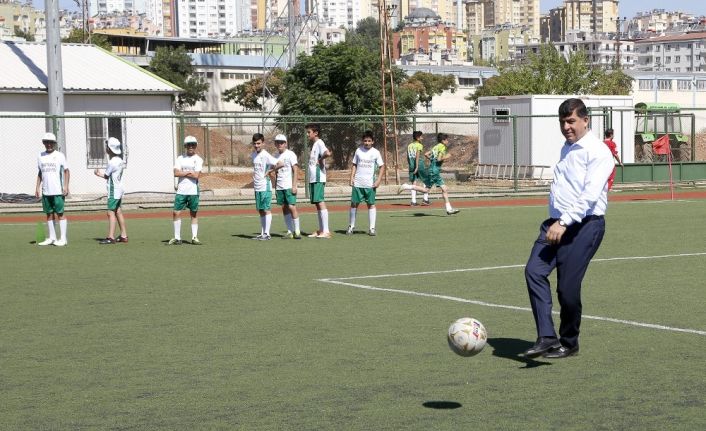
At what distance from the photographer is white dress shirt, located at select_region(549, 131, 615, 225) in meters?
8.30

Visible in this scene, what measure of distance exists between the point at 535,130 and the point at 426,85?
62.4 m

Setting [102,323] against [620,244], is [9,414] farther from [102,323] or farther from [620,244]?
[620,244]

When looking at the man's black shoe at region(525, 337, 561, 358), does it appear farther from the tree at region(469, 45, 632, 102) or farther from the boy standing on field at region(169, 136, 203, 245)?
the tree at region(469, 45, 632, 102)

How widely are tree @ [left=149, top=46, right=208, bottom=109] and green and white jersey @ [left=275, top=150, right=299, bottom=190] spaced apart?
7909cm

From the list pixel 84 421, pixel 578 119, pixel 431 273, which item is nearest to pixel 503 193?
pixel 431 273

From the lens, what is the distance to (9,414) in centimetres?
724

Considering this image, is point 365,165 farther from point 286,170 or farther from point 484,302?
point 484,302

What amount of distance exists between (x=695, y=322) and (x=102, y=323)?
5552 millimetres

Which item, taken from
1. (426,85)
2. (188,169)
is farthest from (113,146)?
(426,85)

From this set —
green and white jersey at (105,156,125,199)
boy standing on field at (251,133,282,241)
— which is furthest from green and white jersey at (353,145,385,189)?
green and white jersey at (105,156,125,199)

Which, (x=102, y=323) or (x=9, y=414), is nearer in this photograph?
(x=9, y=414)

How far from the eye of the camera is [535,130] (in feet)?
122

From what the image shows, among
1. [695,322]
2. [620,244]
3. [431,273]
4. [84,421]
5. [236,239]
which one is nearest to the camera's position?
[84,421]

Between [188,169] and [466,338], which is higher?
[188,169]
